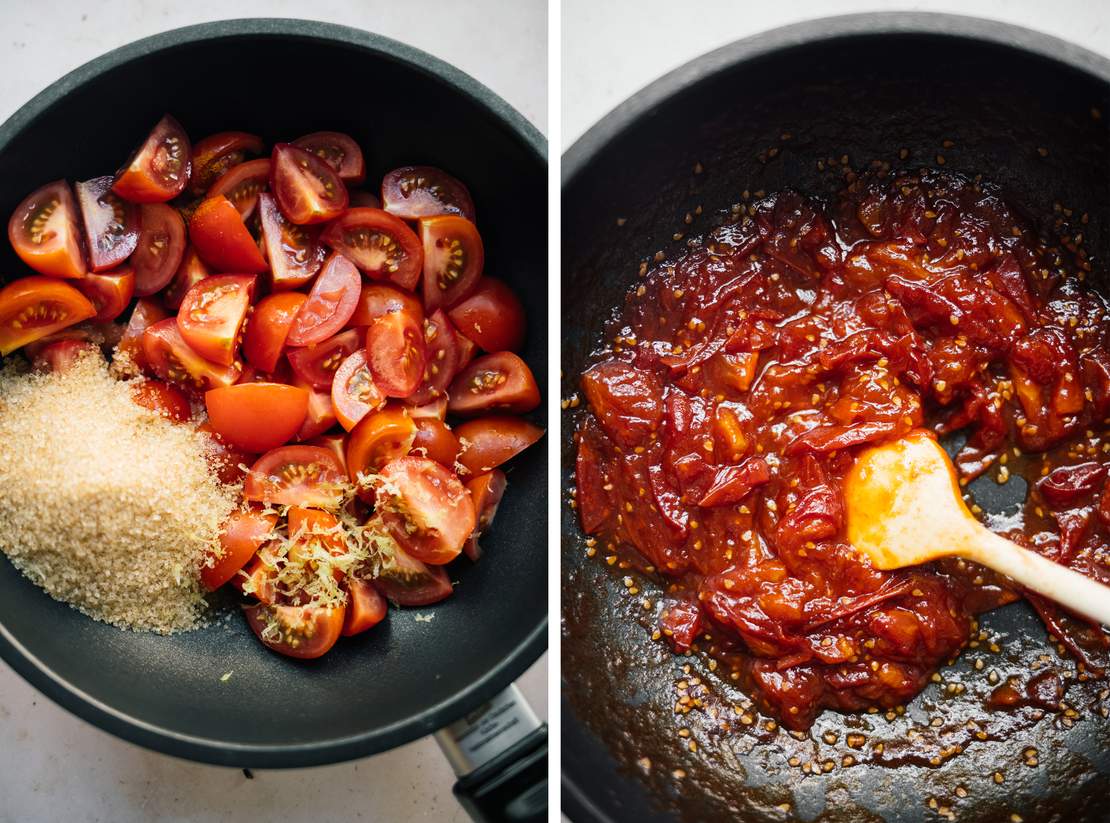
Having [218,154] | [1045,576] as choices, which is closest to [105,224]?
[218,154]

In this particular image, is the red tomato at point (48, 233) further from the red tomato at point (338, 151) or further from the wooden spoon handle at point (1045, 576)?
the wooden spoon handle at point (1045, 576)

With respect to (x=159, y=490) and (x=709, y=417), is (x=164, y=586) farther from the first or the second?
(x=709, y=417)

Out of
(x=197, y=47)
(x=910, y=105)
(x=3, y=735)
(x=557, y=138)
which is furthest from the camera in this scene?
(x=3, y=735)

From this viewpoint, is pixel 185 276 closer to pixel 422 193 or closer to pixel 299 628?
pixel 422 193

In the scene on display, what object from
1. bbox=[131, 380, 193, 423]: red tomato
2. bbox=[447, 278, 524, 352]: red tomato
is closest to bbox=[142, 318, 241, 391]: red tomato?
bbox=[131, 380, 193, 423]: red tomato

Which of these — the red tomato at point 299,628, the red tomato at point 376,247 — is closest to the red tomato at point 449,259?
the red tomato at point 376,247

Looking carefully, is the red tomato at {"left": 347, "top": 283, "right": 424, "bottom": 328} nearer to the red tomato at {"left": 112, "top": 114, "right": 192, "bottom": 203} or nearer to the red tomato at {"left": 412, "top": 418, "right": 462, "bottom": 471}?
the red tomato at {"left": 412, "top": 418, "right": 462, "bottom": 471}

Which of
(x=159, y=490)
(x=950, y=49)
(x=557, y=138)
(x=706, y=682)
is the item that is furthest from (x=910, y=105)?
(x=159, y=490)
